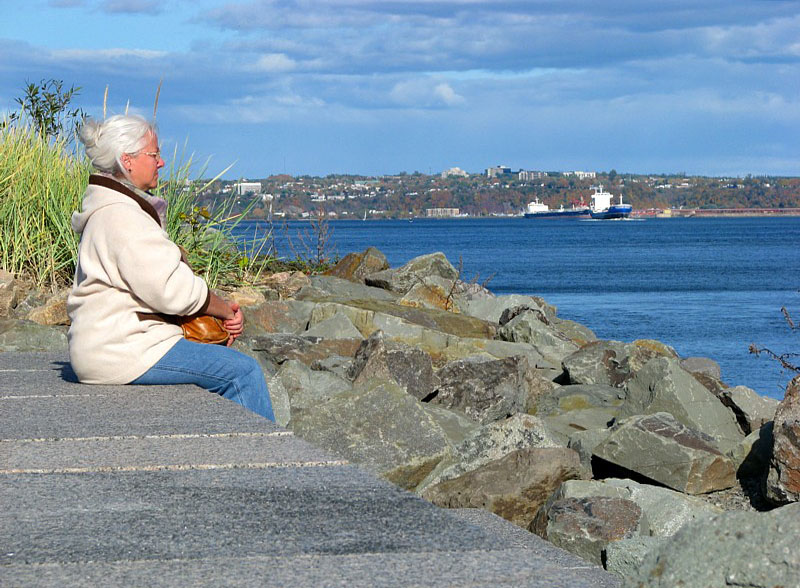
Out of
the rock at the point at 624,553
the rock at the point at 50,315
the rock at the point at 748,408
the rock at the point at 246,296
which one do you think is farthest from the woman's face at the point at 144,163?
the rock at the point at 748,408

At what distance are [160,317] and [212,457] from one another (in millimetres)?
1298

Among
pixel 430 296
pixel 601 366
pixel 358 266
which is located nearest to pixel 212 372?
pixel 601 366

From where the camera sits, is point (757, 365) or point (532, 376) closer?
point (532, 376)

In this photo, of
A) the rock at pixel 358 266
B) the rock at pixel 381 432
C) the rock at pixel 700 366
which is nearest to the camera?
the rock at pixel 381 432

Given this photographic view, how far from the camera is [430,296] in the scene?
14406mm

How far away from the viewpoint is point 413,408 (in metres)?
6.83

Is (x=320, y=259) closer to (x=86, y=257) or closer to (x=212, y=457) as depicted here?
(x=86, y=257)

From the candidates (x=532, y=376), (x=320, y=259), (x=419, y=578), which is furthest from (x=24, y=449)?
(x=320, y=259)

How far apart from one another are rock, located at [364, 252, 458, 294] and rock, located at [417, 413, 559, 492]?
25.1 feet

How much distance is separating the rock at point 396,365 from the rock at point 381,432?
5.79ft

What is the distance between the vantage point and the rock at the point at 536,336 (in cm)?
1289

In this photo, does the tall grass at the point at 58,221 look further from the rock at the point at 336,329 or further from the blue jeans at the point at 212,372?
the blue jeans at the point at 212,372

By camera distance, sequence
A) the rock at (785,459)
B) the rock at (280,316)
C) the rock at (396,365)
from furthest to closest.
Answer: the rock at (280,316) < the rock at (396,365) < the rock at (785,459)

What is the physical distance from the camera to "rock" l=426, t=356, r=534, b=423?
9.28m
